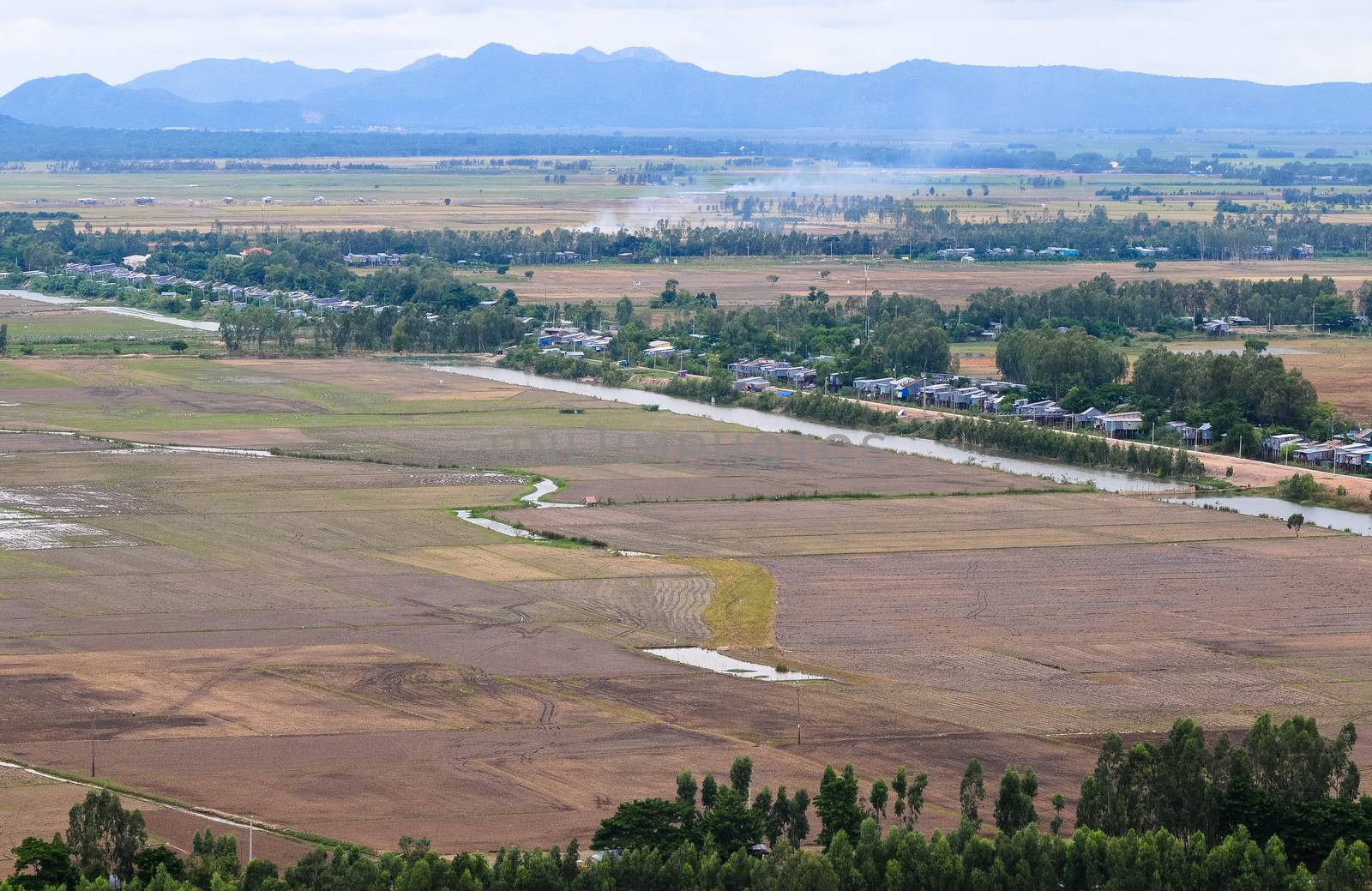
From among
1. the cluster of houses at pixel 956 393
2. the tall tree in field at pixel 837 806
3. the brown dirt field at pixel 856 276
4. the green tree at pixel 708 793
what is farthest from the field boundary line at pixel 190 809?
the brown dirt field at pixel 856 276

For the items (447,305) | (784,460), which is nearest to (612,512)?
(784,460)

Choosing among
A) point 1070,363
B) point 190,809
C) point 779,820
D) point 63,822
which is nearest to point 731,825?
point 779,820

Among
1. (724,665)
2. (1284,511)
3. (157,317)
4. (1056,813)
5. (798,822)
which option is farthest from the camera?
(157,317)

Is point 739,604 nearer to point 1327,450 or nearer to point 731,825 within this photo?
point 731,825

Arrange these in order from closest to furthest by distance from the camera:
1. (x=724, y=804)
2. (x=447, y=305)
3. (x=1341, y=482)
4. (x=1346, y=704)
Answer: (x=724, y=804), (x=1346, y=704), (x=1341, y=482), (x=447, y=305)

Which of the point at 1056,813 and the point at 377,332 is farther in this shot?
the point at 377,332

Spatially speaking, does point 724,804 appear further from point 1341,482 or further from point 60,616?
point 1341,482

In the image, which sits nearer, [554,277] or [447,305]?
[447,305]
